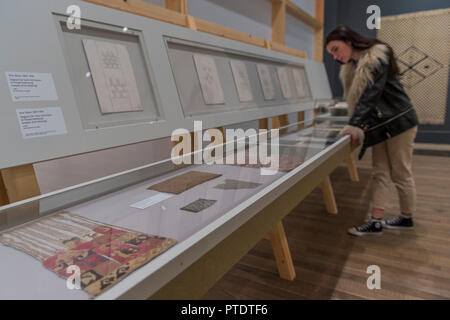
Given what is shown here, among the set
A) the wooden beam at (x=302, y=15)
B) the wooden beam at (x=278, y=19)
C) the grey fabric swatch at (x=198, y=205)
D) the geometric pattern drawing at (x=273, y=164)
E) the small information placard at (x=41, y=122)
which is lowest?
the geometric pattern drawing at (x=273, y=164)

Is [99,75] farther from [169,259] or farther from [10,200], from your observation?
[169,259]

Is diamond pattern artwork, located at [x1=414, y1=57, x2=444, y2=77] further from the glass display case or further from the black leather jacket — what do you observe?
the glass display case

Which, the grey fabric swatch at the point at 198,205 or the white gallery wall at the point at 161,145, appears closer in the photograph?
the grey fabric swatch at the point at 198,205

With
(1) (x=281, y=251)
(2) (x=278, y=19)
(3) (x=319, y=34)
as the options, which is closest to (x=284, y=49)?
(2) (x=278, y=19)

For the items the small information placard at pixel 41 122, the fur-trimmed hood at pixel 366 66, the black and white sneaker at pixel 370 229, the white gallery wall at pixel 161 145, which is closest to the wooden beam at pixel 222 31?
the white gallery wall at pixel 161 145

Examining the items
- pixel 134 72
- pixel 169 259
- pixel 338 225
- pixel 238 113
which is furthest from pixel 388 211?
pixel 169 259

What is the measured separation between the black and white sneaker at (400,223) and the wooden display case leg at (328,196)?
0.37 metres

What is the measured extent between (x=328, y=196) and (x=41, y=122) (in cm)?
202

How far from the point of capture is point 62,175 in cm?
115

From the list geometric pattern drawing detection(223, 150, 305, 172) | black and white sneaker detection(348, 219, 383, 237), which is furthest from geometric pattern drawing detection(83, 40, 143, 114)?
black and white sneaker detection(348, 219, 383, 237)

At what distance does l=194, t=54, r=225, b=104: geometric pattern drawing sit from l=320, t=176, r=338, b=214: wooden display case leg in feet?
3.82

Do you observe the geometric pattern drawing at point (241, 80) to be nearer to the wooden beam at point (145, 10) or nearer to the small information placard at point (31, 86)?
the wooden beam at point (145, 10)

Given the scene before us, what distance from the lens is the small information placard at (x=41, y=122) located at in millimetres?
783

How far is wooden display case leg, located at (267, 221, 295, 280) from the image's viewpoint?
58.9 inches
